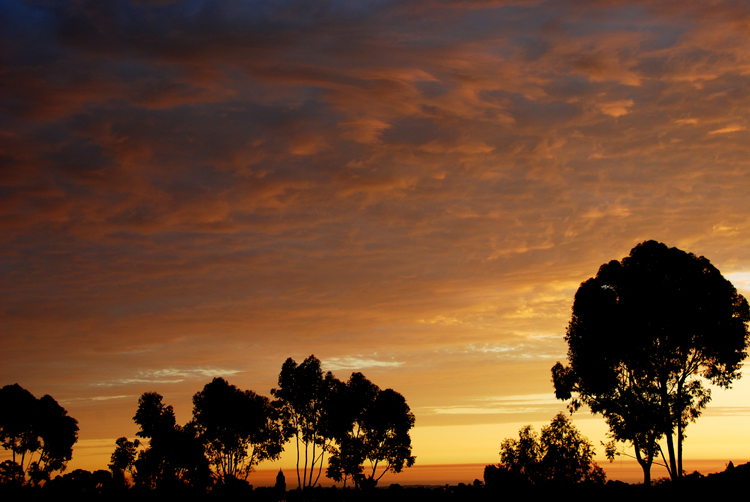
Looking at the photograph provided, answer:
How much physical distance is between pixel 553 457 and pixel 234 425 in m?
62.9

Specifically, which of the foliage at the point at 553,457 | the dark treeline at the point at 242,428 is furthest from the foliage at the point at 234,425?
the foliage at the point at 553,457

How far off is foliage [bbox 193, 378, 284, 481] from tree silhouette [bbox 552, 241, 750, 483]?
56062mm

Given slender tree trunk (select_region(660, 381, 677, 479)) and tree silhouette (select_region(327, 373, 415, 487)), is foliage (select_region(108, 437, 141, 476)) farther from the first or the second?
slender tree trunk (select_region(660, 381, 677, 479))

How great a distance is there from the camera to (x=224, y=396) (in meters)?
96.3

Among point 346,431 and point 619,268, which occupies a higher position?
point 619,268

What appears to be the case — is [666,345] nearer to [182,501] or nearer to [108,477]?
[182,501]

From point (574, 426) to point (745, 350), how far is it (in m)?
16.5

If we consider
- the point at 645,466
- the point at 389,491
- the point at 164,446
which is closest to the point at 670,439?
the point at 645,466

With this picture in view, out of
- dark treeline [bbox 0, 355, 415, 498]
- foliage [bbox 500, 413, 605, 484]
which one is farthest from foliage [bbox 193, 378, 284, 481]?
foliage [bbox 500, 413, 605, 484]

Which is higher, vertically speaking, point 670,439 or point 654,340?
point 654,340

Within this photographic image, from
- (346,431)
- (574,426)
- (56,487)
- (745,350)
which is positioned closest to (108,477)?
(56,487)

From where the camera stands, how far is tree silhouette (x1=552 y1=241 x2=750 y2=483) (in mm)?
48906

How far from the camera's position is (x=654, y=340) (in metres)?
51.0

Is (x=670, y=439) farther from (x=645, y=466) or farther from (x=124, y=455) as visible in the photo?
(x=124, y=455)
